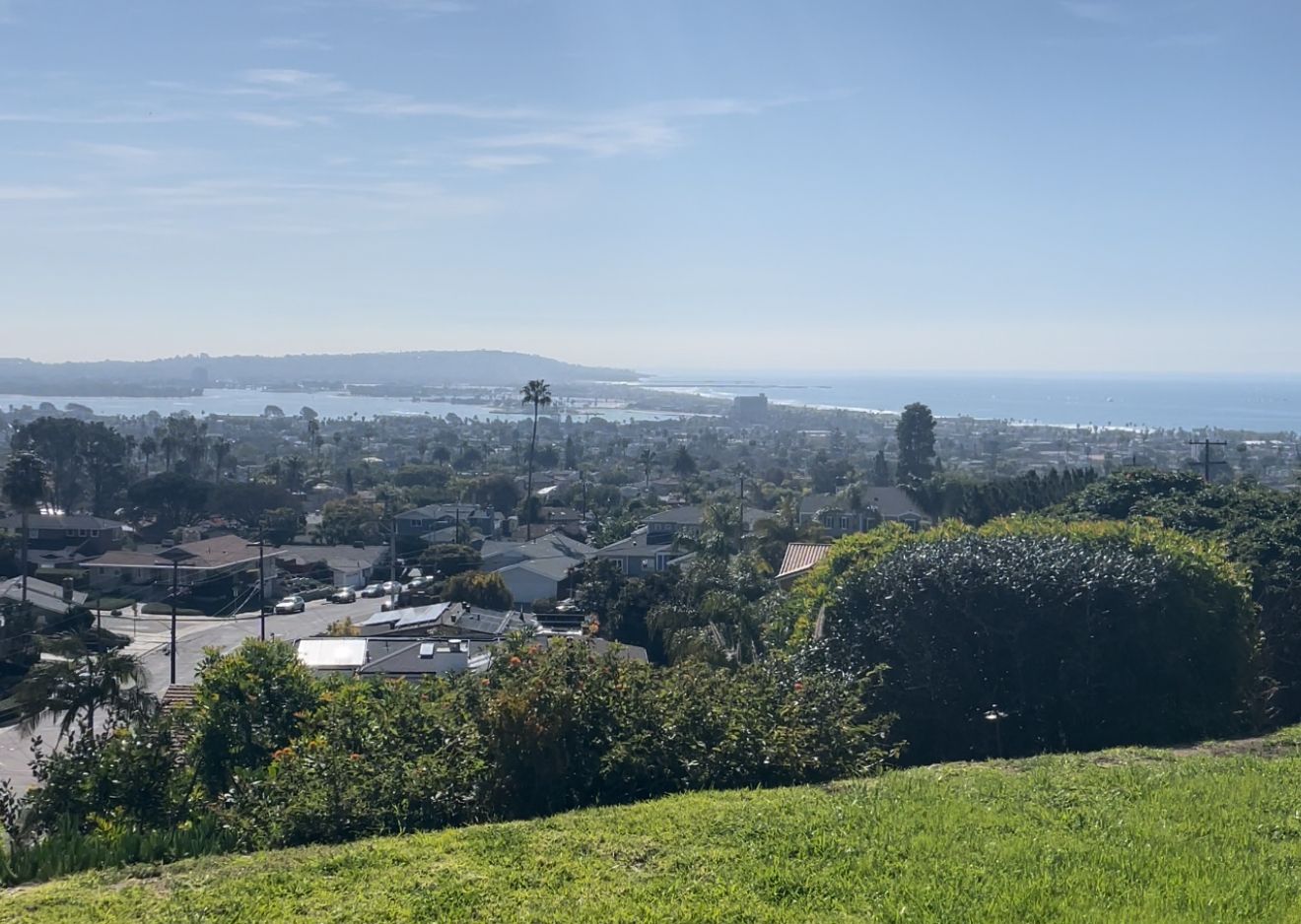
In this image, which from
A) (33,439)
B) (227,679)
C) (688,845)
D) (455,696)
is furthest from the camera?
(33,439)

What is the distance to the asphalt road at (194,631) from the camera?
Answer: 89.4 ft

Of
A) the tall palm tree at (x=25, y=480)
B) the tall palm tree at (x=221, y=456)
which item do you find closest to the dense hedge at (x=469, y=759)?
the tall palm tree at (x=25, y=480)

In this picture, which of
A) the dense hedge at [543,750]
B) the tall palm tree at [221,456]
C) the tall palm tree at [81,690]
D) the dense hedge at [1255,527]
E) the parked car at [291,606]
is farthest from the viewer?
the tall palm tree at [221,456]

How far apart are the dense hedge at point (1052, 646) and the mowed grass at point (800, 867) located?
4256 millimetres

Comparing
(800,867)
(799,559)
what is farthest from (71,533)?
(800,867)

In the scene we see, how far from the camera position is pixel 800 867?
632 cm

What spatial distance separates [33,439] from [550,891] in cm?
6801

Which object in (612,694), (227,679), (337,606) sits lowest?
(337,606)

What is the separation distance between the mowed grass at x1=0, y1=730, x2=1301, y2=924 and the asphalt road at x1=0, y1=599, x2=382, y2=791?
18.8m

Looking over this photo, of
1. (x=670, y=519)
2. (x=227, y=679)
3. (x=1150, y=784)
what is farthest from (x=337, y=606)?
(x=1150, y=784)

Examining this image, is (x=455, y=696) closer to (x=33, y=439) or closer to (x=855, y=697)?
(x=855, y=697)

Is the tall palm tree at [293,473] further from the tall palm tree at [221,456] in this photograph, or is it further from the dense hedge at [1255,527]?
the dense hedge at [1255,527]

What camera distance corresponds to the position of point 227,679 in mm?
12664

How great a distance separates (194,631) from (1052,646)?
28.0 m
